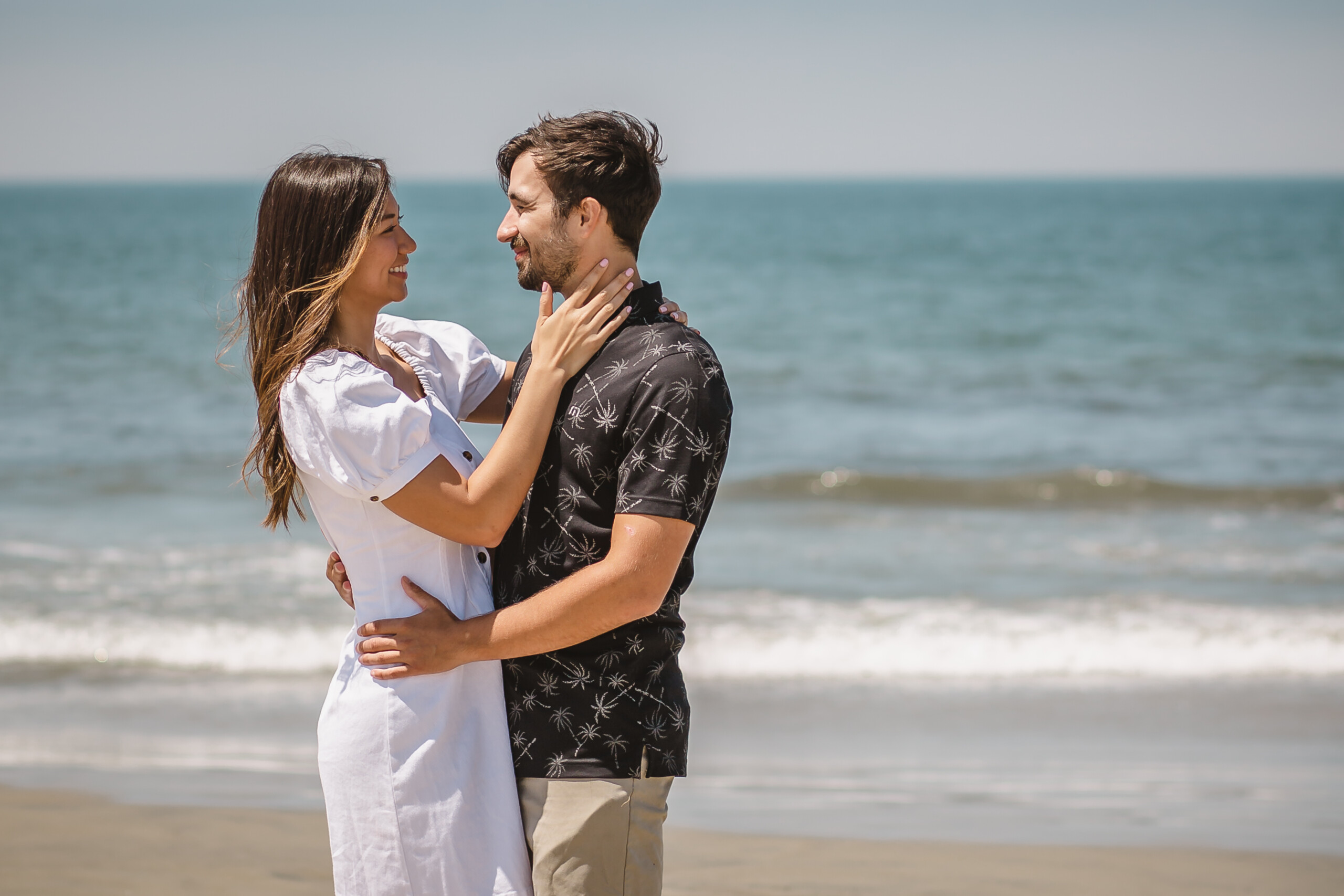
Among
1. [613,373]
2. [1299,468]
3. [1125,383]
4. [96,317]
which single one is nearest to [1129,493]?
[1299,468]

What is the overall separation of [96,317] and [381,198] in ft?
71.1

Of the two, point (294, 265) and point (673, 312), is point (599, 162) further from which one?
point (294, 265)

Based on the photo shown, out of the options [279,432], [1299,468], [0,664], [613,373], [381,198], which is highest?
[381,198]

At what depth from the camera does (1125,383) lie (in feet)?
51.8

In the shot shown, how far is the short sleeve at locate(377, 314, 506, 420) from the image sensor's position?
266cm

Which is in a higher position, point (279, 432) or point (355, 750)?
point (279, 432)

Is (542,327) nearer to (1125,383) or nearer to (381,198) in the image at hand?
(381,198)

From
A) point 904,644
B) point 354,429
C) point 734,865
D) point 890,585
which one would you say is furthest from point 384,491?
point 890,585

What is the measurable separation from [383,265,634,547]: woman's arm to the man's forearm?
15cm

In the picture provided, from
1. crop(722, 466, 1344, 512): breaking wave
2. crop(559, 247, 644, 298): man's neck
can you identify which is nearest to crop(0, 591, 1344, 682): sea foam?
crop(722, 466, 1344, 512): breaking wave

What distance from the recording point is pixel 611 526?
2.18 metres

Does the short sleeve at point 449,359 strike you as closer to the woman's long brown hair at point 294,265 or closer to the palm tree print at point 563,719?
the woman's long brown hair at point 294,265

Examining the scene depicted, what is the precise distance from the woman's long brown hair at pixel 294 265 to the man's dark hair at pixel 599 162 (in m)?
0.33

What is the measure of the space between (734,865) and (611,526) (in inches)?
93.9
